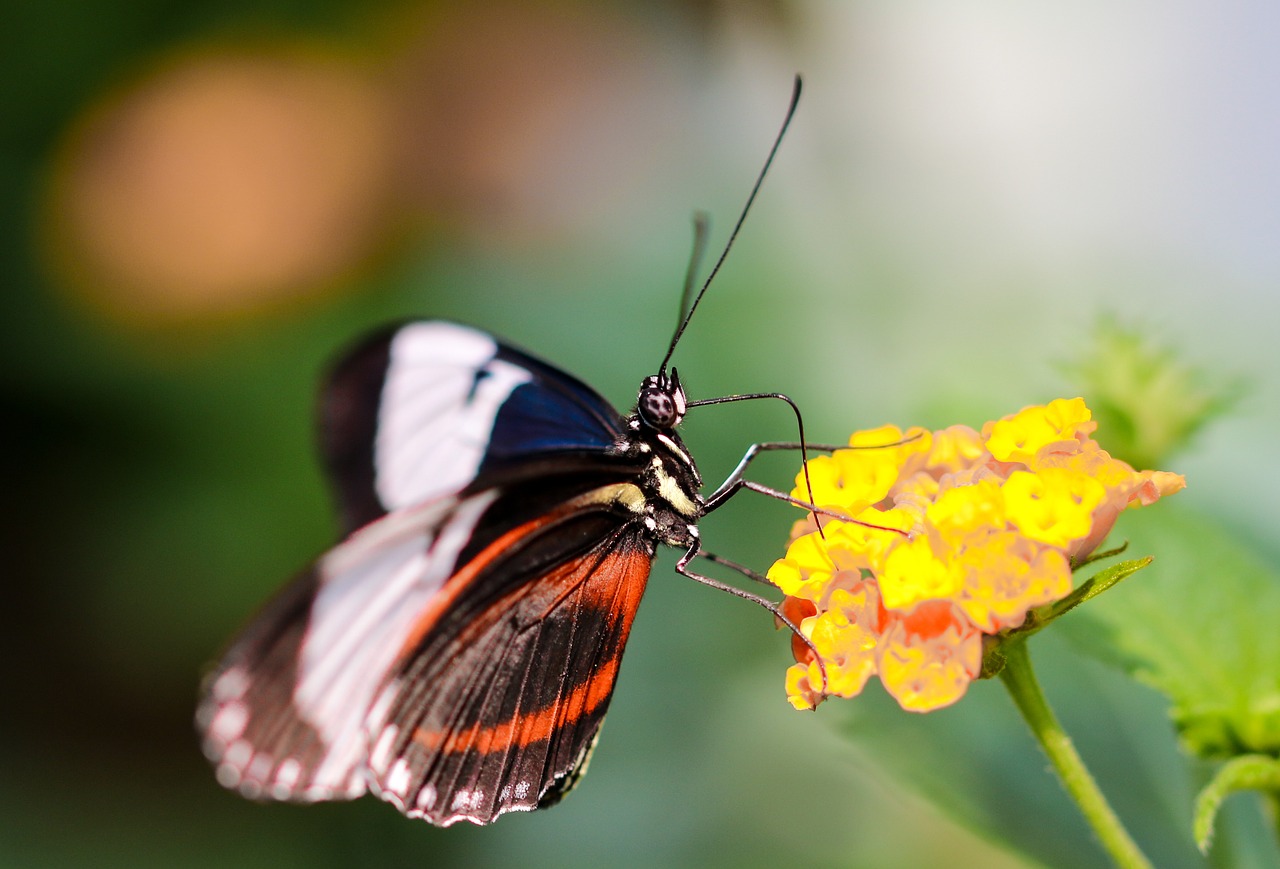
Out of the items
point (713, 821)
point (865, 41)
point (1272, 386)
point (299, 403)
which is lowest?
point (713, 821)

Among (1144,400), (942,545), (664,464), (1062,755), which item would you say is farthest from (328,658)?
(1144,400)

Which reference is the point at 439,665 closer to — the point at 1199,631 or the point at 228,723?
the point at 228,723

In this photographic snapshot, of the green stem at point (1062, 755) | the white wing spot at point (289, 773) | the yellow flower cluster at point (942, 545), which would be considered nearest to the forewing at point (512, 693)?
the white wing spot at point (289, 773)

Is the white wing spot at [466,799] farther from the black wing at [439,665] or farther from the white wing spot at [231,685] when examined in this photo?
the white wing spot at [231,685]

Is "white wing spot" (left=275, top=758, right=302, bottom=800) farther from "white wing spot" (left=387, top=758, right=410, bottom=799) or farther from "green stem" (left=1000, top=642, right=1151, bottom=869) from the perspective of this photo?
"green stem" (left=1000, top=642, right=1151, bottom=869)

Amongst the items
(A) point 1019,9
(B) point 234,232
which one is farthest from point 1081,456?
(B) point 234,232

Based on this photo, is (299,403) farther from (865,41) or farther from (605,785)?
(865,41)
